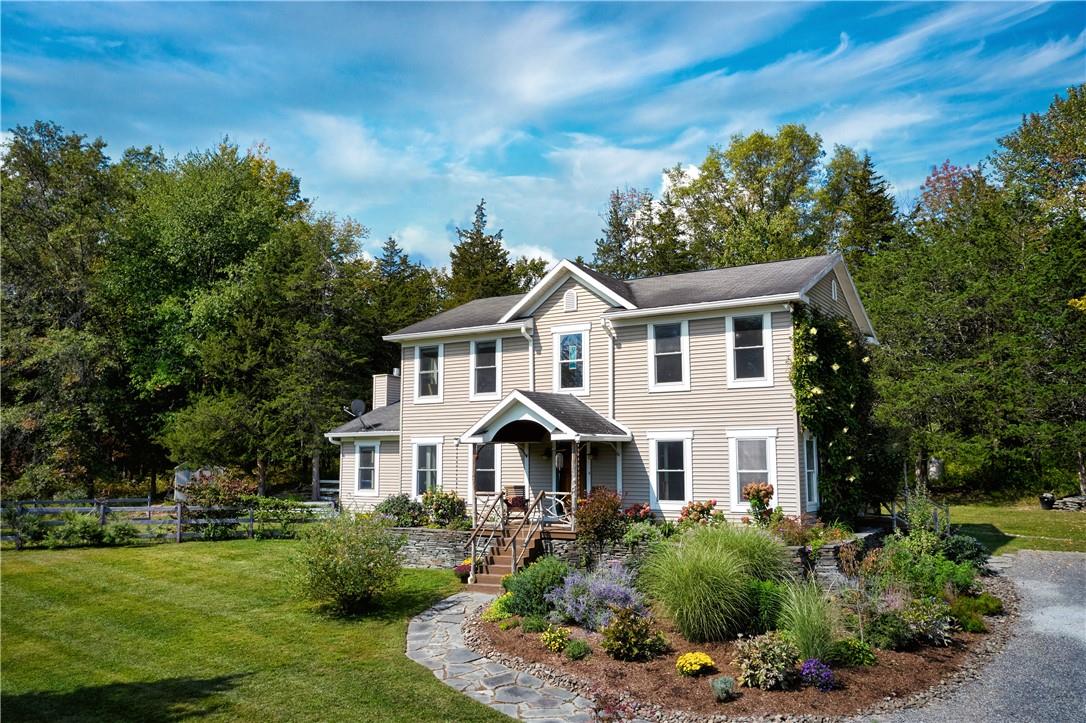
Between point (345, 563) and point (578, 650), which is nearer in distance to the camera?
point (578, 650)

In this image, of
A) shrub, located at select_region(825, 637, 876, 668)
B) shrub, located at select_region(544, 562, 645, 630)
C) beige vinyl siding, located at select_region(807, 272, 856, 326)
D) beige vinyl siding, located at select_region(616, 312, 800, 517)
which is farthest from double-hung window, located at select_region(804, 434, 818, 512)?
shrub, located at select_region(825, 637, 876, 668)

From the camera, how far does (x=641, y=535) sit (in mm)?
15523

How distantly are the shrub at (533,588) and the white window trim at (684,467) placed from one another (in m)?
5.38

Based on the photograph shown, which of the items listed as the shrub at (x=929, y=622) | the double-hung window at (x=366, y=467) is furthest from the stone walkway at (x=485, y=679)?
the double-hung window at (x=366, y=467)

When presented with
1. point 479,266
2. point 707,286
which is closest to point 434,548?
point 707,286

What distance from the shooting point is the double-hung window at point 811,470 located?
16.8m

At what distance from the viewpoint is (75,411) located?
94.0 feet

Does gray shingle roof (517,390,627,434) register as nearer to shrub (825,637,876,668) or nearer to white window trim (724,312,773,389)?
white window trim (724,312,773,389)

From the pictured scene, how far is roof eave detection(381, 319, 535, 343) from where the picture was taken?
2069 cm

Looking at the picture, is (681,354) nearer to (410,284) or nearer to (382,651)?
(382,651)

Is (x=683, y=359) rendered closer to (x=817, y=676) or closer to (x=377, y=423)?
(x=817, y=676)

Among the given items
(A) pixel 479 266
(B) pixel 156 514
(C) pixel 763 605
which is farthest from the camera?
(A) pixel 479 266

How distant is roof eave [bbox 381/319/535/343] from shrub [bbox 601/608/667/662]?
11.1 m

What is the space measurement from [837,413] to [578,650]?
9879mm
